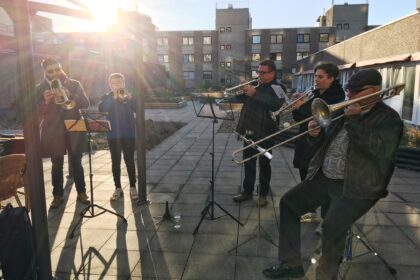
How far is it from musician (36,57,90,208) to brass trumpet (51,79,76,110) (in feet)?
0.56

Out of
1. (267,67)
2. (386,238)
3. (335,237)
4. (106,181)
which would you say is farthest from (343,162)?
(106,181)

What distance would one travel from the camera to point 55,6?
10.5 ft

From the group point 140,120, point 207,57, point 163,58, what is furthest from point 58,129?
point 163,58

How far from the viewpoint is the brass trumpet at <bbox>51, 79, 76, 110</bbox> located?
16.7 ft

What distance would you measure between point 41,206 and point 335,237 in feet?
8.91

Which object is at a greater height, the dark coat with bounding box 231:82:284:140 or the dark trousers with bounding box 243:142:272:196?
the dark coat with bounding box 231:82:284:140

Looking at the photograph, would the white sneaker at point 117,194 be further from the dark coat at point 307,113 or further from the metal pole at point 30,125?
the dark coat at point 307,113

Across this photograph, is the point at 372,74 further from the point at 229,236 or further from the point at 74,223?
the point at 74,223

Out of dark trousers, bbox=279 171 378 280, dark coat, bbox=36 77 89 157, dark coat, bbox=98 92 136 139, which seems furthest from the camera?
dark coat, bbox=98 92 136 139

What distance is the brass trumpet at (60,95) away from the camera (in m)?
5.08

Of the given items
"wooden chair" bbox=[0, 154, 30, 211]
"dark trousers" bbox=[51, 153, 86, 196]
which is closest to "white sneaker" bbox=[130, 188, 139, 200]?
"dark trousers" bbox=[51, 153, 86, 196]

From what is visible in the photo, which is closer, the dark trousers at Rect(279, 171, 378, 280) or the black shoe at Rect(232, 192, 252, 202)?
the dark trousers at Rect(279, 171, 378, 280)

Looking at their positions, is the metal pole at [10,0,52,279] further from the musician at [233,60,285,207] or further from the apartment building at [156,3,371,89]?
the apartment building at [156,3,371,89]

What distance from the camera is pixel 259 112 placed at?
556 centimetres
